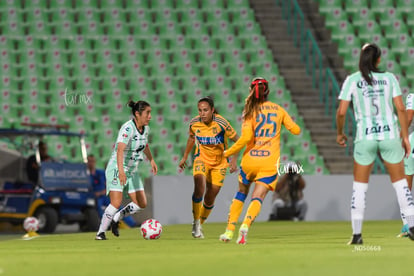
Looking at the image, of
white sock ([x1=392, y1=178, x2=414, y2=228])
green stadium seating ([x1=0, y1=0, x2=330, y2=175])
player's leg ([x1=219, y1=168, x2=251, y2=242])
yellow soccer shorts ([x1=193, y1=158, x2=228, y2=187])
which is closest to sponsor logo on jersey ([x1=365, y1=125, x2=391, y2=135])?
white sock ([x1=392, y1=178, x2=414, y2=228])

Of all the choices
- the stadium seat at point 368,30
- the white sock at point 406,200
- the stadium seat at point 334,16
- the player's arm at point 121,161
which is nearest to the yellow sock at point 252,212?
the white sock at point 406,200

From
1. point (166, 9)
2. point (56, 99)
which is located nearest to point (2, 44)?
point (56, 99)

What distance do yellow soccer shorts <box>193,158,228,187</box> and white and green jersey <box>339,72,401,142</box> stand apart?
3.48 metres

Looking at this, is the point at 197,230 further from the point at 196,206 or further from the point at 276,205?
the point at 276,205

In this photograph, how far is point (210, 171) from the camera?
12.3 metres

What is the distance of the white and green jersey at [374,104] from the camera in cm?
909

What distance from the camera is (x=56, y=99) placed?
A: 22.8 m

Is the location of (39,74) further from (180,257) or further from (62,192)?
(180,257)

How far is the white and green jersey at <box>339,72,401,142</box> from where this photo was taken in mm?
9094

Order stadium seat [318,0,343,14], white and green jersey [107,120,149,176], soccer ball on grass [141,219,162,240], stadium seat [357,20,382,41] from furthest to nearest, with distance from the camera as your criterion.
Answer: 1. stadium seat [318,0,343,14]
2. stadium seat [357,20,382,41]
3. soccer ball on grass [141,219,162,240]
4. white and green jersey [107,120,149,176]

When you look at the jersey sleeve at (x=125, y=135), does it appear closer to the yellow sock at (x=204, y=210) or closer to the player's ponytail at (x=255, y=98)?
the yellow sock at (x=204, y=210)

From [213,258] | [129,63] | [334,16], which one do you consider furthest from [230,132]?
[334,16]

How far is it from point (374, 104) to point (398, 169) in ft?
2.37

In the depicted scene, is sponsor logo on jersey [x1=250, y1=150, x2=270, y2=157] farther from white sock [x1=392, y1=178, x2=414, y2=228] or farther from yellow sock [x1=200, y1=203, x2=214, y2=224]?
yellow sock [x1=200, y1=203, x2=214, y2=224]
